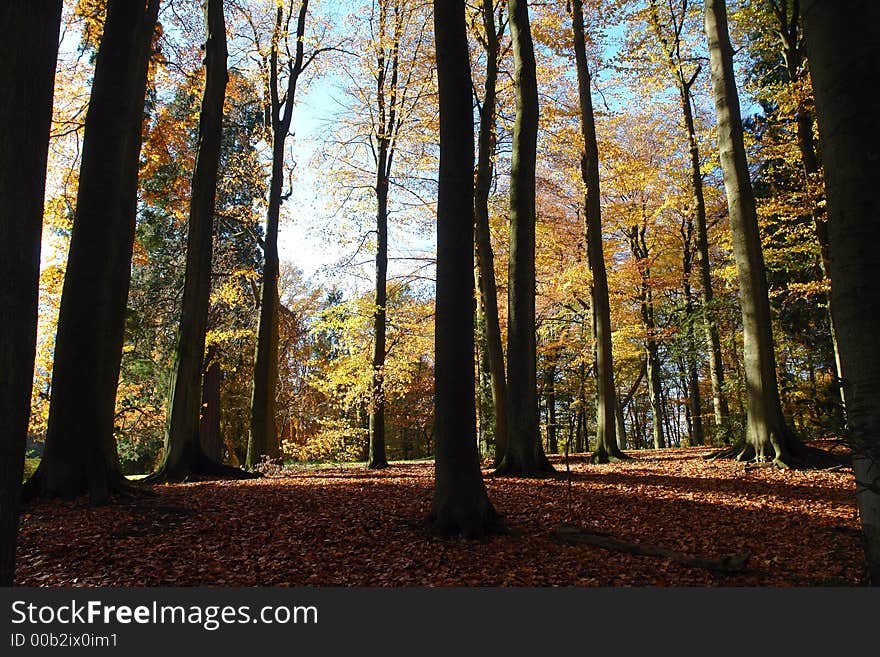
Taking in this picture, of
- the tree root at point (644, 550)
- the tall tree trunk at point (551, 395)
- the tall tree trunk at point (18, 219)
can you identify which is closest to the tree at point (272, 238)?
the tree root at point (644, 550)

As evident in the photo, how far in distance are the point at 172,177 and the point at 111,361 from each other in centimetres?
892

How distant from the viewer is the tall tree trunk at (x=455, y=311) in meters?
5.43

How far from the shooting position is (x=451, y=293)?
5.64 meters

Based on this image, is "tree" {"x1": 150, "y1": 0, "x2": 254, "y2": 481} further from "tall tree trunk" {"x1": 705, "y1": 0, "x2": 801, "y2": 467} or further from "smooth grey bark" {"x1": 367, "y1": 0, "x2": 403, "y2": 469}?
"tall tree trunk" {"x1": 705, "y1": 0, "x2": 801, "y2": 467}

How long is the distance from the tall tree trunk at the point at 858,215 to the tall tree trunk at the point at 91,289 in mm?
6909

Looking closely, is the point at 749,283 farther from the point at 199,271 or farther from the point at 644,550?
the point at 199,271

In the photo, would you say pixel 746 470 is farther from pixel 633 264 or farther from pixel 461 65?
pixel 633 264

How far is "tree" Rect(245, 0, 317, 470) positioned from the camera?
12.2 meters

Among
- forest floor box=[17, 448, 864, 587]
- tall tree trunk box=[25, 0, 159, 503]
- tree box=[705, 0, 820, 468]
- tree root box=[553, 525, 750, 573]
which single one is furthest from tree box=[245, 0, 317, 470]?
tree box=[705, 0, 820, 468]

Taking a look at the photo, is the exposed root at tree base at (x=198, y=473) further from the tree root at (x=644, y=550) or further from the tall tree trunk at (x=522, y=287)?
the tree root at (x=644, y=550)

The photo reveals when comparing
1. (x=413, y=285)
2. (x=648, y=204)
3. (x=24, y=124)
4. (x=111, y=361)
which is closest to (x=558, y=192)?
(x=648, y=204)

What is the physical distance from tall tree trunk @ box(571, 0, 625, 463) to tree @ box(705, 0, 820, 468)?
235 cm

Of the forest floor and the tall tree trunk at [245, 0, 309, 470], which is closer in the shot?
the forest floor

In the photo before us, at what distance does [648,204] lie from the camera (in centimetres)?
2109
